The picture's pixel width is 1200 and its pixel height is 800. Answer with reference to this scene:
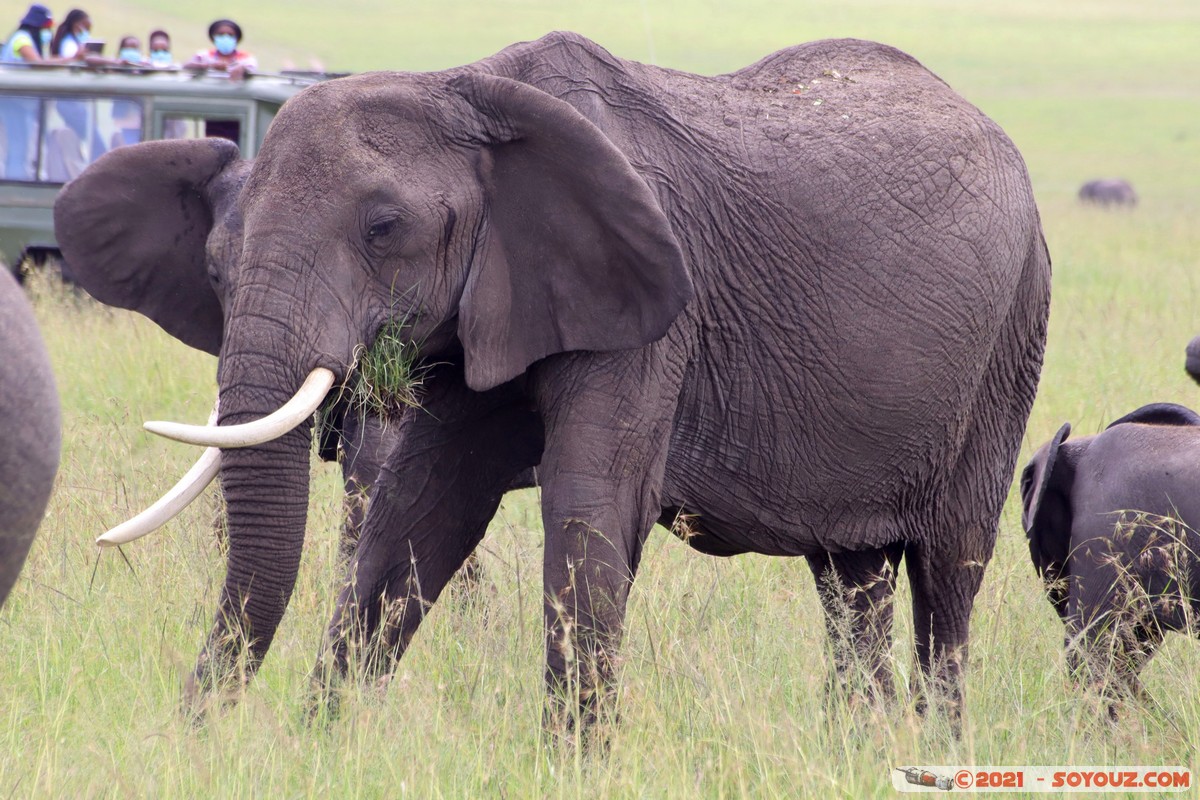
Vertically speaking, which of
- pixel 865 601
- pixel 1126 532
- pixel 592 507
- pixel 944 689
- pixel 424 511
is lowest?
pixel 944 689

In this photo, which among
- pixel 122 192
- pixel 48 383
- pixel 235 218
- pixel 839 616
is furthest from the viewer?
pixel 839 616

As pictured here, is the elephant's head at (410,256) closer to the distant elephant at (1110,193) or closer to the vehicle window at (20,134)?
the vehicle window at (20,134)

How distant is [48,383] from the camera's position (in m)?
2.40

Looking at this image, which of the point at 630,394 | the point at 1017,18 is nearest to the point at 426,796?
the point at 630,394

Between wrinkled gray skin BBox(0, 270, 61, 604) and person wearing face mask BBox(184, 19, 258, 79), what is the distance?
11189 mm

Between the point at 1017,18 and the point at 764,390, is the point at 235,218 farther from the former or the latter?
the point at 1017,18

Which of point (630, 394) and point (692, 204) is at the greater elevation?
point (692, 204)

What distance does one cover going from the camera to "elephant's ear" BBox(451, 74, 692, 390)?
4059 mm

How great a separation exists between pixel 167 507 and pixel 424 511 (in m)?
0.94

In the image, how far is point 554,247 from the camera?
417 cm

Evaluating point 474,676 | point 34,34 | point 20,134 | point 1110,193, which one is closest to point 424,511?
point 474,676

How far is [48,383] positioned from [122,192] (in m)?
2.33

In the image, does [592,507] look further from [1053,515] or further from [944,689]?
[1053,515]

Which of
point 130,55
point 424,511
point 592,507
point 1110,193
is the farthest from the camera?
point 1110,193
